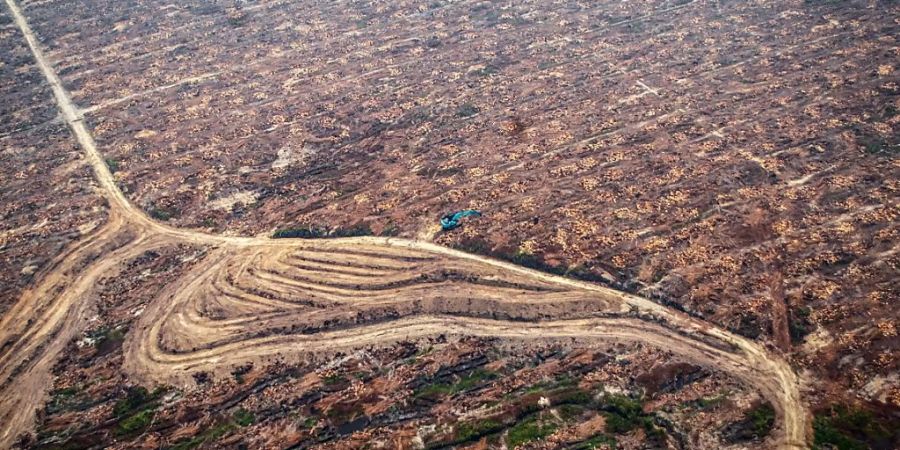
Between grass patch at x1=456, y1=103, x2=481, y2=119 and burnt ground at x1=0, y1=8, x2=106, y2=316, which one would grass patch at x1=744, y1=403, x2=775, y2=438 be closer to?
grass patch at x1=456, y1=103, x2=481, y2=119

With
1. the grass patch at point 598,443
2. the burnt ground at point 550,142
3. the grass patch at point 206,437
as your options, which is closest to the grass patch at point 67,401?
the grass patch at point 206,437

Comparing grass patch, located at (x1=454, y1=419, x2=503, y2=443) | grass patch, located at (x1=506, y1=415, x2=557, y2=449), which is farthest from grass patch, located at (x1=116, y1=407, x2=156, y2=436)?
grass patch, located at (x1=506, y1=415, x2=557, y2=449)

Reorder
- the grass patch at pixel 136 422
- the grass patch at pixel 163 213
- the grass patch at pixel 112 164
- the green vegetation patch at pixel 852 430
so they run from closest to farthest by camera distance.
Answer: the green vegetation patch at pixel 852 430, the grass patch at pixel 136 422, the grass patch at pixel 163 213, the grass patch at pixel 112 164

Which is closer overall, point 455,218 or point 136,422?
point 136,422

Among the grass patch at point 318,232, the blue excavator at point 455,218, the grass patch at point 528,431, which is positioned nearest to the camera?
the grass patch at point 528,431

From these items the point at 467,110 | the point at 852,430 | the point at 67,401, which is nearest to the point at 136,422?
the point at 67,401

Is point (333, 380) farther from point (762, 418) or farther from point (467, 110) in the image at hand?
point (467, 110)

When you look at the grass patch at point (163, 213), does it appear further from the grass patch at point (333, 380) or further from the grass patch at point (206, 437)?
the grass patch at point (333, 380)

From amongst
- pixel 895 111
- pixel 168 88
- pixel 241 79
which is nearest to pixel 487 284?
pixel 895 111
